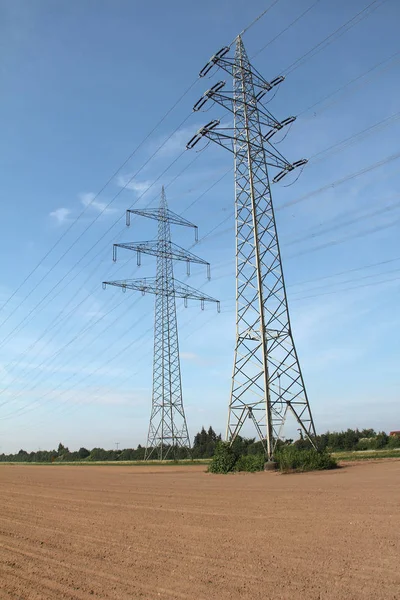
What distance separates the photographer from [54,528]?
458 inches

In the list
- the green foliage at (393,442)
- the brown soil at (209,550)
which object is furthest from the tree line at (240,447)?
the brown soil at (209,550)

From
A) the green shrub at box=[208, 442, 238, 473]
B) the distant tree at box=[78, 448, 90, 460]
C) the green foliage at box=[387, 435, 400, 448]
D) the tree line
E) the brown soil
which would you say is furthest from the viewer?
the distant tree at box=[78, 448, 90, 460]

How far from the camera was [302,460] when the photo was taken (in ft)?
91.8

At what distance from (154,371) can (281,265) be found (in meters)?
26.6

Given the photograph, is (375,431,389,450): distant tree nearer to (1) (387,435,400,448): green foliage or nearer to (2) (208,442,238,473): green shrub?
(1) (387,435,400,448): green foliage

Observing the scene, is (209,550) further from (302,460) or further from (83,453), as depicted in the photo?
(83,453)

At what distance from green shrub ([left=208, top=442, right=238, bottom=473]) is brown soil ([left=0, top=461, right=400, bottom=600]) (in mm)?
15884

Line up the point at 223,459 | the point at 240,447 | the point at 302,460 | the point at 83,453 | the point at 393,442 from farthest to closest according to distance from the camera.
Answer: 1. the point at 83,453
2. the point at 393,442
3. the point at 240,447
4. the point at 223,459
5. the point at 302,460

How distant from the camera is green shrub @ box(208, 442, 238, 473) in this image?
3125 cm

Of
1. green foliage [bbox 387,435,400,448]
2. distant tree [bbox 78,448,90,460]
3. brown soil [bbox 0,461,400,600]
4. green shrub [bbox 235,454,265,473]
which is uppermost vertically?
distant tree [bbox 78,448,90,460]

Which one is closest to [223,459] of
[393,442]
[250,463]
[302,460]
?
[250,463]

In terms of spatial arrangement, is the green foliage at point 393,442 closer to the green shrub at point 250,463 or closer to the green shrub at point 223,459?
the green shrub at point 250,463

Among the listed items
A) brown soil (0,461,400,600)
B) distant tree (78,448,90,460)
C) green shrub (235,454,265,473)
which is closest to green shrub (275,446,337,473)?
green shrub (235,454,265,473)

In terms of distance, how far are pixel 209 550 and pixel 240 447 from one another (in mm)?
36486
